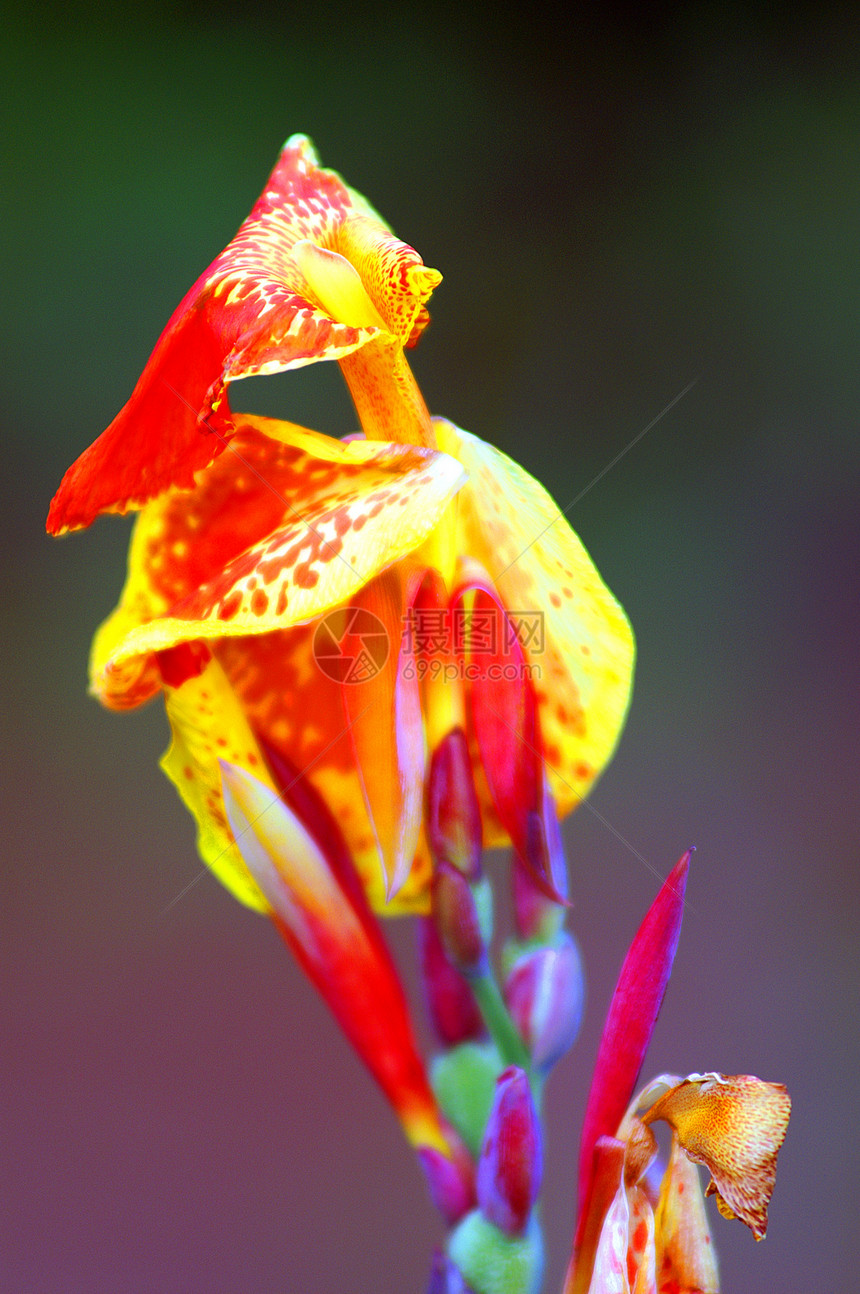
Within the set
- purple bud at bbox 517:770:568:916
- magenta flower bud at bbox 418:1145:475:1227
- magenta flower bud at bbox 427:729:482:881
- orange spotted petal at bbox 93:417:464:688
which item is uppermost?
orange spotted petal at bbox 93:417:464:688

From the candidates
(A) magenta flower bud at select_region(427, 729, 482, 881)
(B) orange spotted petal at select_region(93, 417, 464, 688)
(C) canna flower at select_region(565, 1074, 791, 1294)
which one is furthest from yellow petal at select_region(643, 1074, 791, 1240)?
(B) orange spotted petal at select_region(93, 417, 464, 688)

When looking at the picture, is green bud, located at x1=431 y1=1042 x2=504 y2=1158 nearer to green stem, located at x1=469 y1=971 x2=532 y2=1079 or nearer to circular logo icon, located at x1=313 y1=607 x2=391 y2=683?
green stem, located at x1=469 y1=971 x2=532 y2=1079

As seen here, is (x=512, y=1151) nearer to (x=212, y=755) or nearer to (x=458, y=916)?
(x=458, y=916)

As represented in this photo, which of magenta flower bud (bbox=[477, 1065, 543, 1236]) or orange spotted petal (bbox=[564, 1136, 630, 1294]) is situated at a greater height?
magenta flower bud (bbox=[477, 1065, 543, 1236])

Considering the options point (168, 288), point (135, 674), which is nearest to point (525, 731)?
point (135, 674)

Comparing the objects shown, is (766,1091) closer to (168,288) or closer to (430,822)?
(430,822)

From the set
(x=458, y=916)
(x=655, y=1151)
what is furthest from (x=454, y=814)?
(x=655, y=1151)

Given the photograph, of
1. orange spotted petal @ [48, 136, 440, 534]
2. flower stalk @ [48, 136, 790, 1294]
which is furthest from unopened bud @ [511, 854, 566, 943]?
orange spotted petal @ [48, 136, 440, 534]
